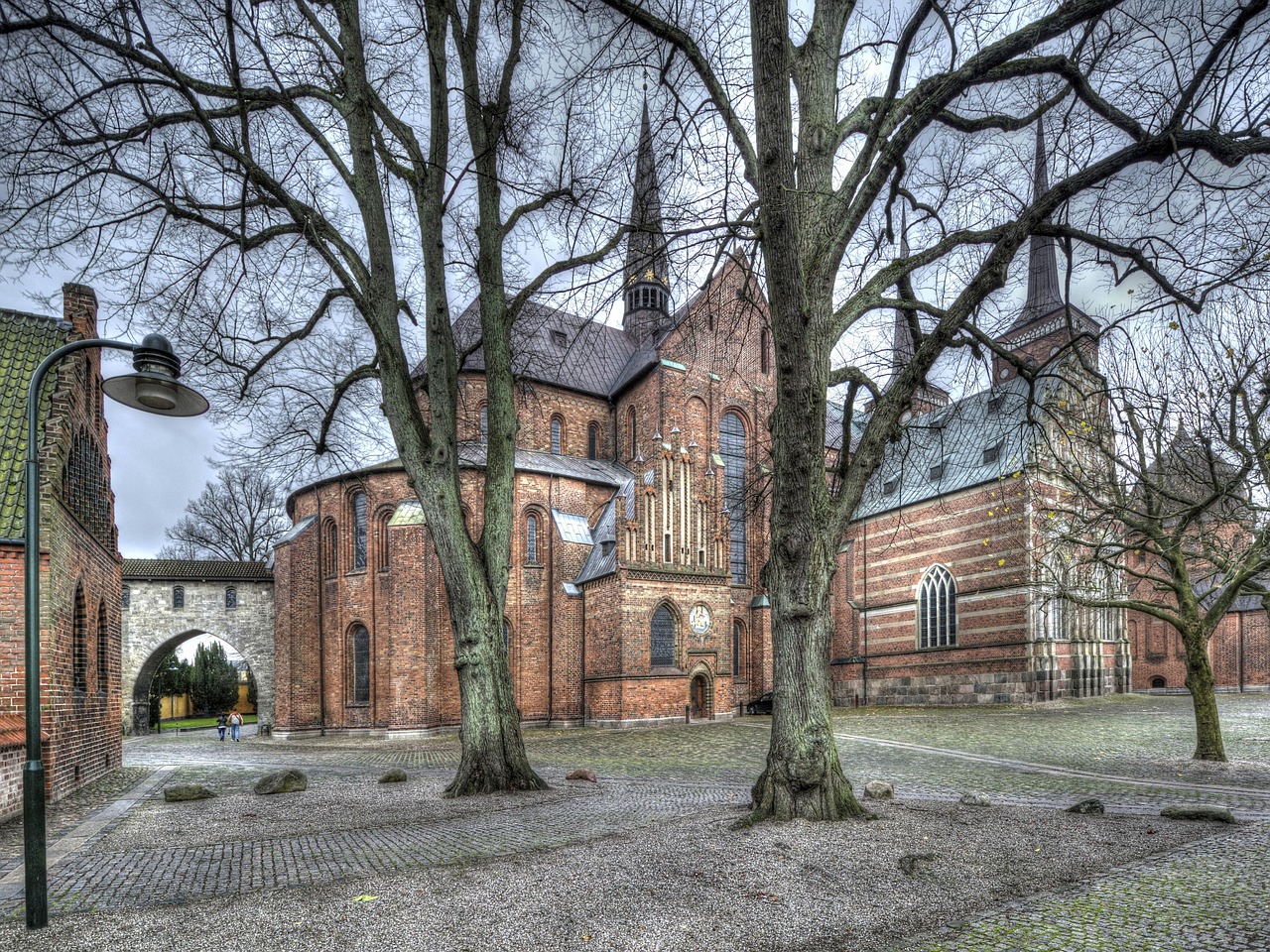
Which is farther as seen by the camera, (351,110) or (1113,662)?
(1113,662)


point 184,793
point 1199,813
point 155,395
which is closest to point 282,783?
point 184,793

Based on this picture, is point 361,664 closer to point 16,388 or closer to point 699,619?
point 699,619

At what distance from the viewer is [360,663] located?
25812 mm

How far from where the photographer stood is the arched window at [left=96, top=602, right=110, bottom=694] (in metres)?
14.0

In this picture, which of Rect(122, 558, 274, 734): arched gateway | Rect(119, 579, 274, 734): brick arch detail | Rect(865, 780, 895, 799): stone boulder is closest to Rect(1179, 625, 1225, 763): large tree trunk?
Rect(865, 780, 895, 799): stone boulder

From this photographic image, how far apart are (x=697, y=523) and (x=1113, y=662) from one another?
65.8 ft

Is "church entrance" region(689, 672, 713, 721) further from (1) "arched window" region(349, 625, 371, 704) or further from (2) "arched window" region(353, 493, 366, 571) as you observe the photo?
(2) "arched window" region(353, 493, 366, 571)

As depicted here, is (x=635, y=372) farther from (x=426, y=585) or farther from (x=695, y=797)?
(x=695, y=797)

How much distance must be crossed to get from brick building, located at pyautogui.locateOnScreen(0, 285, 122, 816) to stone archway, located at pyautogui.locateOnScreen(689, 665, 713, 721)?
16.7 metres

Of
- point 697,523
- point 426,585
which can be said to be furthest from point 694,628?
point 426,585

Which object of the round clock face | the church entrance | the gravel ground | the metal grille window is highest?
the gravel ground

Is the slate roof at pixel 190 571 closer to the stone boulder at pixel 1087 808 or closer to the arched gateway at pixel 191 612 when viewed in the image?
the arched gateway at pixel 191 612

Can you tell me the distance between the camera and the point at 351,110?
9984 mm

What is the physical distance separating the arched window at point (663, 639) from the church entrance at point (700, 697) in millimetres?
1417
